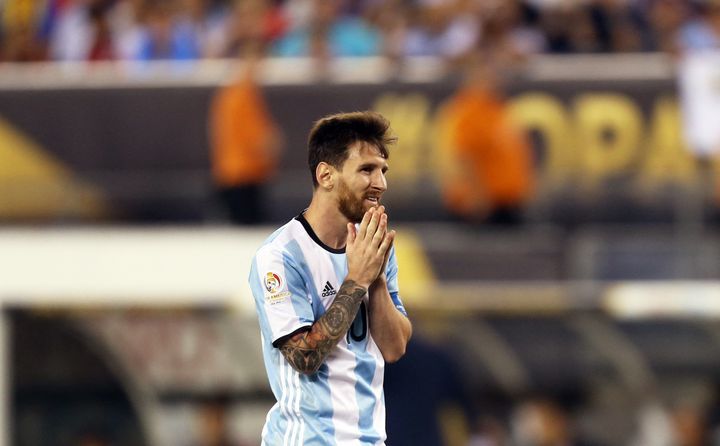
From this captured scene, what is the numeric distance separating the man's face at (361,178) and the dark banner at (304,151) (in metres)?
8.18

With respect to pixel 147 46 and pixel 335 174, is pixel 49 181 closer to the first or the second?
pixel 147 46

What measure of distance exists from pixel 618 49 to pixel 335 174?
9.04 m

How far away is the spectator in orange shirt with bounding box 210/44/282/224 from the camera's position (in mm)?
12414

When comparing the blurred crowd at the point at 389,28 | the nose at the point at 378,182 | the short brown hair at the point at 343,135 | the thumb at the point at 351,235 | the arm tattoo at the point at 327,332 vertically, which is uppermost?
the blurred crowd at the point at 389,28

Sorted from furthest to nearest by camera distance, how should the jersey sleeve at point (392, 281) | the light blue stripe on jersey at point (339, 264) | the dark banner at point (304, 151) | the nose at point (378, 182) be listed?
the dark banner at point (304, 151), the jersey sleeve at point (392, 281), the light blue stripe on jersey at point (339, 264), the nose at point (378, 182)

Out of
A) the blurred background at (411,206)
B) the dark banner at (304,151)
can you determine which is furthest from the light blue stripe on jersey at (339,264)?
the dark banner at (304,151)

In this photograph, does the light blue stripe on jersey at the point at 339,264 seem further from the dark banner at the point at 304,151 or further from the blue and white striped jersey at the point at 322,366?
the dark banner at the point at 304,151

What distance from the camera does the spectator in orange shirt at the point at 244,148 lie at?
12414 mm

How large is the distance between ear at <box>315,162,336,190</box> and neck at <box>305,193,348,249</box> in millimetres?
44

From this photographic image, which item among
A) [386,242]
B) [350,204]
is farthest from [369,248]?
[350,204]

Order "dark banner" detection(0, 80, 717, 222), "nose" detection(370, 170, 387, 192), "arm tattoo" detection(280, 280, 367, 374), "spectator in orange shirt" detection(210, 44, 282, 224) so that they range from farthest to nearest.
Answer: "dark banner" detection(0, 80, 717, 222) < "spectator in orange shirt" detection(210, 44, 282, 224) < "nose" detection(370, 170, 387, 192) < "arm tattoo" detection(280, 280, 367, 374)

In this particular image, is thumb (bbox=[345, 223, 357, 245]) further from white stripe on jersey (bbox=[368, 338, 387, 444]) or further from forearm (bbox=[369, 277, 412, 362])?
white stripe on jersey (bbox=[368, 338, 387, 444])

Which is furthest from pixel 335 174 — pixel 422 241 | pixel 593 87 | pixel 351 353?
pixel 593 87

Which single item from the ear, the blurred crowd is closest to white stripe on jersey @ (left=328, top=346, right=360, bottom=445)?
the ear
